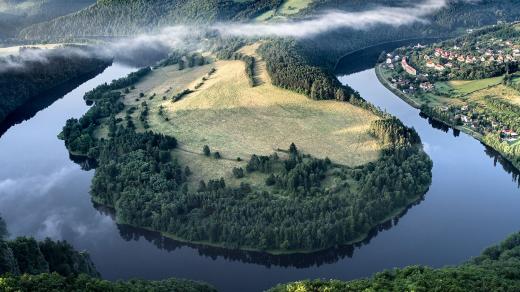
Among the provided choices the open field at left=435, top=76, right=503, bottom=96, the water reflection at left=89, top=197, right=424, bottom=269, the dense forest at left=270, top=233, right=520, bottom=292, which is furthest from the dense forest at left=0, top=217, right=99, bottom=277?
the open field at left=435, top=76, right=503, bottom=96

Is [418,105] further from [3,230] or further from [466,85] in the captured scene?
[3,230]

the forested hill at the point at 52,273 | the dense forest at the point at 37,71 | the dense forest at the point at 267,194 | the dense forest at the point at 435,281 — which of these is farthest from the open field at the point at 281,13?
the dense forest at the point at 435,281

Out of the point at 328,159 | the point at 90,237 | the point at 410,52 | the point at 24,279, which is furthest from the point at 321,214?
the point at 410,52

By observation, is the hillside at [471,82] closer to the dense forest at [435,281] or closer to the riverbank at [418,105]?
the riverbank at [418,105]

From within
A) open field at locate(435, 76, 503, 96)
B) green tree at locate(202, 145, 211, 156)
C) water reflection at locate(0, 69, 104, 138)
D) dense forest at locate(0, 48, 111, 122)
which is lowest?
open field at locate(435, 76, 503, 96)

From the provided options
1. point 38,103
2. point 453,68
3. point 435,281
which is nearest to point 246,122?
point 38,103

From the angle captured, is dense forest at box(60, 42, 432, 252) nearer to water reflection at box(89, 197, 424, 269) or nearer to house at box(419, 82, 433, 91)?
water reflection at box(89, 197, 424, 269)
